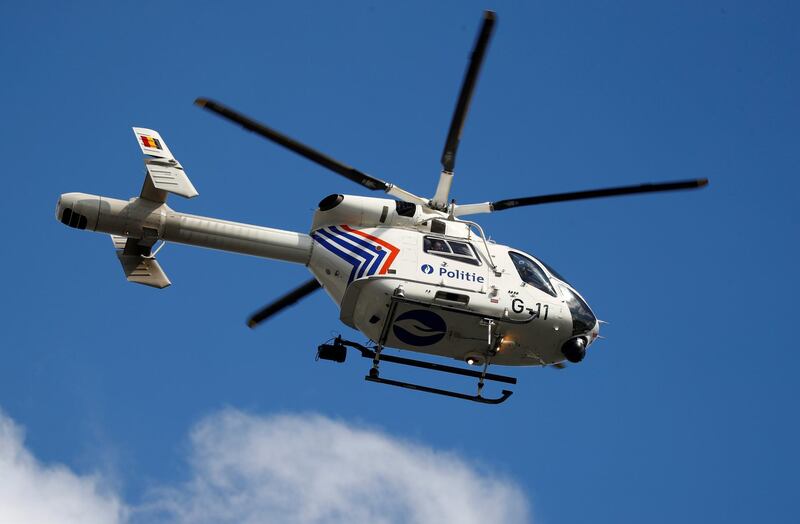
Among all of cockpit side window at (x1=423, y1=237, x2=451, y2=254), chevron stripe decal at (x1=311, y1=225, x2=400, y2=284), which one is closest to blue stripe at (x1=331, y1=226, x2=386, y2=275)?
chevron stripe decal at (x1=311, y1=225, x2=400, y2=284)

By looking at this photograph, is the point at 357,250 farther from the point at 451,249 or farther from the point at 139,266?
the point at 139,266

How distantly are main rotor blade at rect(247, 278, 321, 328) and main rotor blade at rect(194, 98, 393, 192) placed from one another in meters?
2.72

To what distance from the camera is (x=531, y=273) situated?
22.0 metres

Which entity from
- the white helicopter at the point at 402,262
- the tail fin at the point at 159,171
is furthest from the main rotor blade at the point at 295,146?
the tail fin at the point at 159,171

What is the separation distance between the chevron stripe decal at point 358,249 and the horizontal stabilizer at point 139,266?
10.1 ft

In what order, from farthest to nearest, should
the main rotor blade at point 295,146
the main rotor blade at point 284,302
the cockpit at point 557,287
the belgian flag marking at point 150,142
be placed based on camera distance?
the main rotor blade at point 284,302
the cockpit at point 557,287
the belgian flag marking at point 150,142
the main rotor blade at point 295,146

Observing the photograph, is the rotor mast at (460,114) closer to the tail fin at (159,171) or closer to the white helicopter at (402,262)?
the white helicopter at (402,262)

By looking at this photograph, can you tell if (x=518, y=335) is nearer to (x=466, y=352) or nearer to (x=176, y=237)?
(x=466, y=352)

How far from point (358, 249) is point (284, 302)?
2.95 m

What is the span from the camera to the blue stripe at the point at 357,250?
21234mm

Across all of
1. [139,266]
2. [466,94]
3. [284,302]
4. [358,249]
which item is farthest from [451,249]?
[139,266]

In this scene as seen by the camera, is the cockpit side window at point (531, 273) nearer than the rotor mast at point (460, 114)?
No

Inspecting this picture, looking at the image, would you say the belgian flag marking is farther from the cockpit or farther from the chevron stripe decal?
the cockpit

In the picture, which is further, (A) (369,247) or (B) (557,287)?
(B) (557,287)
